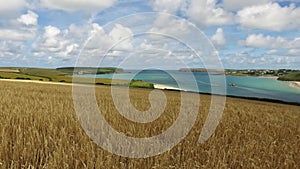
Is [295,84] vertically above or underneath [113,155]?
underneath

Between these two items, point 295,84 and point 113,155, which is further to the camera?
point 295,84

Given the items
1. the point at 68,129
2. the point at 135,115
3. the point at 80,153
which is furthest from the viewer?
the point at 135,115

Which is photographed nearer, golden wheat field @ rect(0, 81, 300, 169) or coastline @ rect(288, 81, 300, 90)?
golden wheat field @ rect(0, 81, 300, 169)

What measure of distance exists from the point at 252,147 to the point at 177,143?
50.8 inches

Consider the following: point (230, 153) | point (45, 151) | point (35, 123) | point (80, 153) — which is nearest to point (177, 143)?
point (230, 153)

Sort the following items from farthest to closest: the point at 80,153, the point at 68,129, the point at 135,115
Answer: the point at 135,115, the point at 68,129, the point at 80,153

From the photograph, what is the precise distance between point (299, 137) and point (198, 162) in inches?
163

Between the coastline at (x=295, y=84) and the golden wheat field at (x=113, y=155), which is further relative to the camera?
the coastline at (x=295, y=84)

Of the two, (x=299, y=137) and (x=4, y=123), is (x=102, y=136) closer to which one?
(x=4, y=123)

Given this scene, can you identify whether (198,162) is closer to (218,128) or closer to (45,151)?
(45,151)

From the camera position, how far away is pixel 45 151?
4727mm

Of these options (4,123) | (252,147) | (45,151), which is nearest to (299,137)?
(252,147)

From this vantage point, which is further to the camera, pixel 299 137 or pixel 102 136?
pixel 299 137

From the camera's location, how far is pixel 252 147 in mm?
5785
